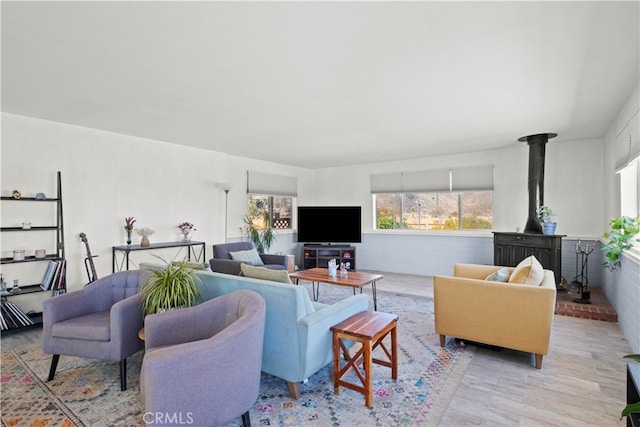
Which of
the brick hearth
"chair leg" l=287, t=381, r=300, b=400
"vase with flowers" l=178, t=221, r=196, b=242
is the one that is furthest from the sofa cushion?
the brick hearth

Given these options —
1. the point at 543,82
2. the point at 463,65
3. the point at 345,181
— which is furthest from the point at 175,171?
the point at 543,82

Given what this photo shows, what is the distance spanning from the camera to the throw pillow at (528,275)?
3.05 metres

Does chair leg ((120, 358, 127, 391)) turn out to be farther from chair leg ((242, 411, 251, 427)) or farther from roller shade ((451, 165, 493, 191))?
roller shade ((451, 165, 493, 191))

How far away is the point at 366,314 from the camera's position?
2.84 metres

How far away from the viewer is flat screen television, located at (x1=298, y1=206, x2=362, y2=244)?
750 cm

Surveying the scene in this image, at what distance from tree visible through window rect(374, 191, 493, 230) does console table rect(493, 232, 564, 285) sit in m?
0.92

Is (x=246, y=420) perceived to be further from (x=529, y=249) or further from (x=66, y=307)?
(x=529, y=249)

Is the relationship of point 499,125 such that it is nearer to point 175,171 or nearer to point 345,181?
point 345,181

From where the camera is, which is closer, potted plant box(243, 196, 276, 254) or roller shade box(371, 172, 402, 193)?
potted plant box(243, 196, 276, 254)

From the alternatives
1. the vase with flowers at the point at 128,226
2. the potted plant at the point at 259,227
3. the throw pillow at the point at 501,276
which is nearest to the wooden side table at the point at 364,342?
the throw pillow at the point at 501,276

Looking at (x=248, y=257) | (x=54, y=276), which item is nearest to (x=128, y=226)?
(x=54, y=276)

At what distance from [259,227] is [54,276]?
3.73m

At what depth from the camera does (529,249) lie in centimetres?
526

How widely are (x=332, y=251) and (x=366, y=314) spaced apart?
4624mm
